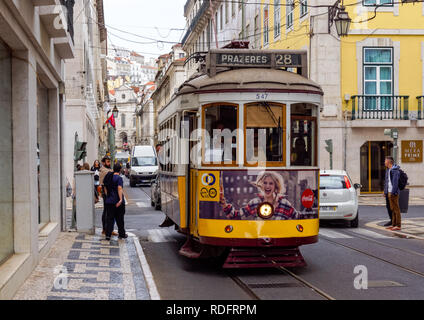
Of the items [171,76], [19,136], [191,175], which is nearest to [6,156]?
[19,136]

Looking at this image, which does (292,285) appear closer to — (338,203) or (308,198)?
(308,198)

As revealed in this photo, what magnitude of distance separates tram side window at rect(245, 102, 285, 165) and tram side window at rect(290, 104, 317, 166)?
0.19 m

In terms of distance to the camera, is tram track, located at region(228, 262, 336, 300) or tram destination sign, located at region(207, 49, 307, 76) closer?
tram track, located at region(228, 262, 336, 300)

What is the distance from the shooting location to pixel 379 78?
96.6 feet

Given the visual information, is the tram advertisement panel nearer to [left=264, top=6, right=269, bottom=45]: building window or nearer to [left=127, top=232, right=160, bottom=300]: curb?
[left=127, top=232, right=160, bottom=300]: curb

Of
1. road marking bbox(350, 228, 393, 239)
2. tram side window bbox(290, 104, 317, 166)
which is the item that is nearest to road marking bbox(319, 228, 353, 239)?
road marking bbox(350, 228, 393, 239)

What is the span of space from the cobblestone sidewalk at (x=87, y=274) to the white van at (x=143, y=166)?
29198mm

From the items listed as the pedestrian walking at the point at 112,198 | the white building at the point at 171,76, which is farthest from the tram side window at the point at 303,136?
the white building at the point at 171,76

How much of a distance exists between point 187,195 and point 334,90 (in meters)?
19.5

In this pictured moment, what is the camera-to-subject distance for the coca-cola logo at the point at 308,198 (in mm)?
9852

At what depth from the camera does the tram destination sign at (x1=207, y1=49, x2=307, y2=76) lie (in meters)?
10.5

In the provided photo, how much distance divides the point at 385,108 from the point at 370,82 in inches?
54.3
